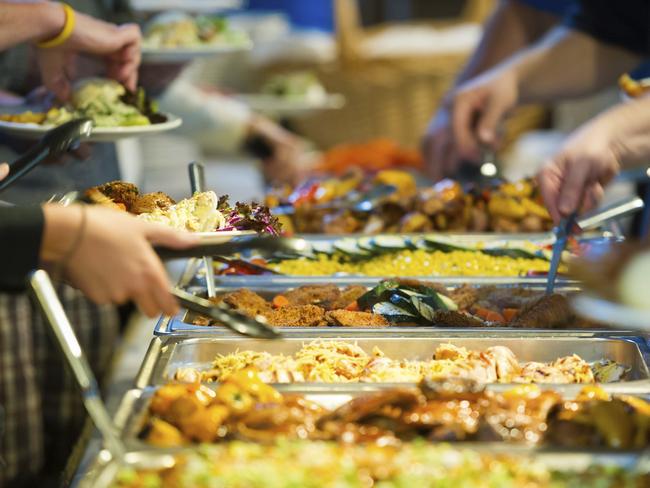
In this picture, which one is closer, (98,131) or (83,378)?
(83,378)

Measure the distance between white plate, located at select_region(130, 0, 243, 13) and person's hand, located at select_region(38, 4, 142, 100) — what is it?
11.0 inches

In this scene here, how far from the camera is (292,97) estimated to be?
5039 mm

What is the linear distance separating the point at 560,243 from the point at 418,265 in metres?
0.41

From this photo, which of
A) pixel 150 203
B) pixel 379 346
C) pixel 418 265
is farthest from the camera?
pixel 418 265

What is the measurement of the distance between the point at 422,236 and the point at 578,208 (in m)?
0.61

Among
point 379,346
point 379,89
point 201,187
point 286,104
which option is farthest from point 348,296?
point 379,89

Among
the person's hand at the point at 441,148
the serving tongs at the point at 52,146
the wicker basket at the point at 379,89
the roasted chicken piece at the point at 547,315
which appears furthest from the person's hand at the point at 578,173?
the wicker basket at the point at 379,89

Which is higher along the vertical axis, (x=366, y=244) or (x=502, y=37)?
(x=502, y=37)

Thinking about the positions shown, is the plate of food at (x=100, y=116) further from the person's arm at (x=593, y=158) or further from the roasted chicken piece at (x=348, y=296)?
the person's arm at (x=593, y=158)

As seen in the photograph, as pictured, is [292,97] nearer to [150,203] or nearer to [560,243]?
[560,243]

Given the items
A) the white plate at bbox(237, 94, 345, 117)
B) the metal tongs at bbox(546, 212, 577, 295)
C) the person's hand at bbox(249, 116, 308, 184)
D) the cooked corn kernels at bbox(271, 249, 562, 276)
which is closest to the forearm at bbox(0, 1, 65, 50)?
the cooked corn kernels at bbox(271, 249, 562, 276)

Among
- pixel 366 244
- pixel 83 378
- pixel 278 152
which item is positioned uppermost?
pixel 83 378

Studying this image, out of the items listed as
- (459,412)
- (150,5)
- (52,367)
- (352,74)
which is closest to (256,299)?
(459,412)

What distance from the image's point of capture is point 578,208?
85.5 inches
